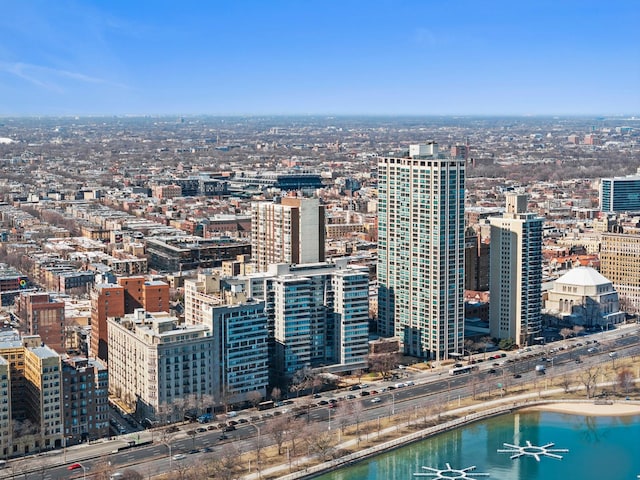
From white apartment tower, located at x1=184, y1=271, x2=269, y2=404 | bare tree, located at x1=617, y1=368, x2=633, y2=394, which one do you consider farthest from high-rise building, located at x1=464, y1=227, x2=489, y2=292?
white apartment tower, located at x1=184, y1=271, x2=269, y2=404

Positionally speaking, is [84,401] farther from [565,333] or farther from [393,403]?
[565,333]

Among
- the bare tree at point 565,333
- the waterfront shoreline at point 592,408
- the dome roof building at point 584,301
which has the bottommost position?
the waterfront shoreline at point 592,408

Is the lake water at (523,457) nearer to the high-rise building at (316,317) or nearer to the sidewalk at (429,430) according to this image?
the sidewalk at (429,430)

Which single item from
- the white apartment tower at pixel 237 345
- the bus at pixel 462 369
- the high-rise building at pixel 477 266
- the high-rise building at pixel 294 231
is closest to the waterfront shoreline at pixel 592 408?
the bus at pixel 462 369

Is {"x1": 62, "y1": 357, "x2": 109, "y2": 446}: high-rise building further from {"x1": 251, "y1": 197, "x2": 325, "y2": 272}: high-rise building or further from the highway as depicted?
{"x1": 251, "y1": 197, "x2": 325, "y2": 272}: high-rise building

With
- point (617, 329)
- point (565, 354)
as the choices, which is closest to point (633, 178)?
point (617, 329)

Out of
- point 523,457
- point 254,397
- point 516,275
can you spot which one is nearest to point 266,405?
point 254,397
